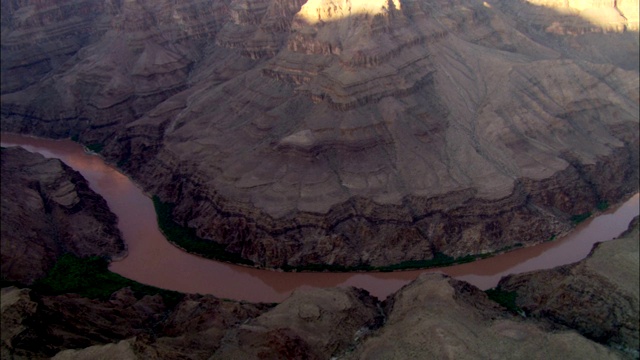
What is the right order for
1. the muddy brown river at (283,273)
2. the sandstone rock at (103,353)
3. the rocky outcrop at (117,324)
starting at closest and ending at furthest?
the sandstone rock at (103,353) < the rocky outcrop at (117,324) < the muddy brown river at (283,273)

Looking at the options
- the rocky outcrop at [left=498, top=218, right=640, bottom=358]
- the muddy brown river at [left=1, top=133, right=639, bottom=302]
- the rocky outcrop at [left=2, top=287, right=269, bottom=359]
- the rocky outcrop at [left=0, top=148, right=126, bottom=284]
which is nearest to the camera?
the rocky outcrop at [left=2, top=287, right=269, bottom=359]

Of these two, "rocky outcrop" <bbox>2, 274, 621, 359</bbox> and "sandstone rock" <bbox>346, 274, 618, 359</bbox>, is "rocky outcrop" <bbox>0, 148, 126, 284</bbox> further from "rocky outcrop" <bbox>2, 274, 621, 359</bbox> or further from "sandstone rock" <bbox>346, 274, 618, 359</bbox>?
"sandstone rock" <bbox>346, 274, 618, 359</bbox>

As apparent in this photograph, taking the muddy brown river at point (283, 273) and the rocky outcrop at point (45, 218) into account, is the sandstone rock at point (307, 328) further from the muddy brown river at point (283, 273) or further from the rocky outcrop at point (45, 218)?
the rocky outcrop at point (45, 218)

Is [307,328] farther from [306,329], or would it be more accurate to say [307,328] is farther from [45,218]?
[45,218]

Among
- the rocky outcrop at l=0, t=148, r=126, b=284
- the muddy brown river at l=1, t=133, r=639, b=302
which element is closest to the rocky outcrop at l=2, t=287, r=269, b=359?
the muddy brown river at l=1, t=133, r=639, b=302

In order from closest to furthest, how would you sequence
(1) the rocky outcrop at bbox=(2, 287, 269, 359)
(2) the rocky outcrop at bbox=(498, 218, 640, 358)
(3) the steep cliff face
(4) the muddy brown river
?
(1) the rocky outcrop at bbox=(2, 287, 269, 359), (2) the rocky outcrop at bbox=(498, 218, 640, 358), (4) the muddy brown river, (3) the steep cliff face

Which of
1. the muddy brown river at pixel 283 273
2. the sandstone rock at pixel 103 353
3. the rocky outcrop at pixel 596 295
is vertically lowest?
the muddy brown river at pixel 283 273

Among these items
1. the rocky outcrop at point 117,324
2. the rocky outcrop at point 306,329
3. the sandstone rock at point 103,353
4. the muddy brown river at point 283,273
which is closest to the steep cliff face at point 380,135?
the muddy brown river at point 283,273

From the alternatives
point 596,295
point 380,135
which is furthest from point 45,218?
point 596,295
